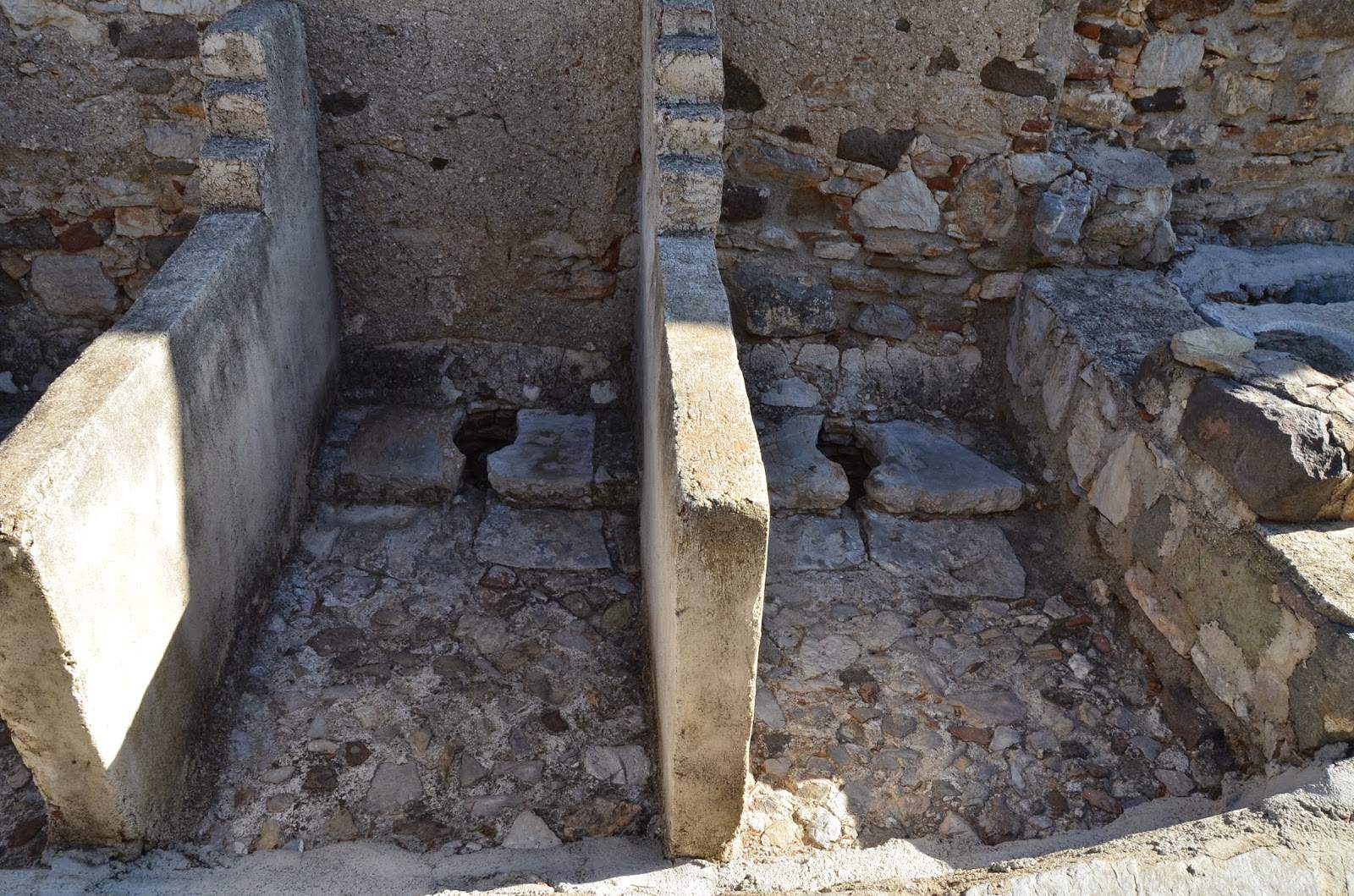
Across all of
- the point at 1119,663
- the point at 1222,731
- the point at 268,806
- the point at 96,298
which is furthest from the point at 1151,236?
the point at 96,298

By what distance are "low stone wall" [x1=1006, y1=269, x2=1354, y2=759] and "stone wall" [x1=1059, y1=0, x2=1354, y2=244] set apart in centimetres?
54

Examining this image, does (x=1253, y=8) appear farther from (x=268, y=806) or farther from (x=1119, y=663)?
(x=268, y=806)

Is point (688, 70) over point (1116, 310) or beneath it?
over

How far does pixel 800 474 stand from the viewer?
3.95m

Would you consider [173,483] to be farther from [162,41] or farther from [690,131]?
[162,41]

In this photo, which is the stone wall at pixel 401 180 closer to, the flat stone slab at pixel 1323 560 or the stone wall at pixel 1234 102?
the stone wall at pixel 1234 102

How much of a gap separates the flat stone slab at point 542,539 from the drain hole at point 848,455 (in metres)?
1.01

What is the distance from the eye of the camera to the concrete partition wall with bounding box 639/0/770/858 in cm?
229

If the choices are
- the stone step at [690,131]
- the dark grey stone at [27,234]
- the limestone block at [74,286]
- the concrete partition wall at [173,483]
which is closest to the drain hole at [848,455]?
the stone step at [690,131]

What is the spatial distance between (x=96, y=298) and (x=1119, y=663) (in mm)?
4280

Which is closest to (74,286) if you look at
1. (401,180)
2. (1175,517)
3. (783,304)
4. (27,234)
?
(27,234)

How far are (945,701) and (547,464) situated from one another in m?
1.75

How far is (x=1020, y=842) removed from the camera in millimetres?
2764

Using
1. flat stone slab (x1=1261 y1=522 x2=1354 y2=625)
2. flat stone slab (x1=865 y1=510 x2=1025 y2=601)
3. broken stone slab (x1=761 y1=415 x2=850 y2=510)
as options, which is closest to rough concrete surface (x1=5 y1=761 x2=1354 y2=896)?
flat stone slab (x1=1261 y1=522 x2=1354 y2=625)
